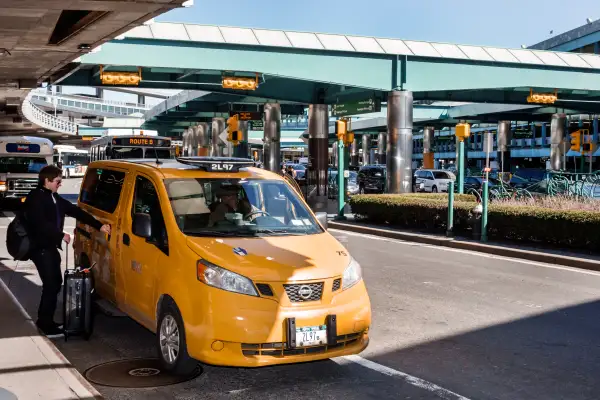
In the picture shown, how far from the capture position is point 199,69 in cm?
2727

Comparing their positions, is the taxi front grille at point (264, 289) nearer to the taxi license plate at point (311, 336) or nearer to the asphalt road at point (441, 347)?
the taxi license plate at point (311, 336)

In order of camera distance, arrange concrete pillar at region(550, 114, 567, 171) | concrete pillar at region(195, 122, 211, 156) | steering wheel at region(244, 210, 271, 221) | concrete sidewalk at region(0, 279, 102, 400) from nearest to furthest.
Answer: concrete sidewalk at region(0, 279, 102, 400) → steering wheel at region(244, 210, 271, 221) → concrete pillar at region(550, 114, 567, 171) → concrete pillar at region(195, 122, 211, 156)

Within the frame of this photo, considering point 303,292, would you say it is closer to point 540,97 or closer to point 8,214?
point 8,214

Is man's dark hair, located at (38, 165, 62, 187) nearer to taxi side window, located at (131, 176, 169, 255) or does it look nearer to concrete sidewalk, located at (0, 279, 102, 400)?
taxi side window, located at (131, 176, 169, 255)

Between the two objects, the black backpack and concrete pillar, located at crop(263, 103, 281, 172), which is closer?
the black backpack

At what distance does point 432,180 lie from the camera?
46.8m

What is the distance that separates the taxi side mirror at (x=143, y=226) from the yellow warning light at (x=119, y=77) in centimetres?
2164

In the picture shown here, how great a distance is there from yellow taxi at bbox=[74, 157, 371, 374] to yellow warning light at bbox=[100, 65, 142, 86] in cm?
2027

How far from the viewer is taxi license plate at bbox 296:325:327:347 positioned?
6.05 meters

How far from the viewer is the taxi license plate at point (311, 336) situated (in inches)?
238

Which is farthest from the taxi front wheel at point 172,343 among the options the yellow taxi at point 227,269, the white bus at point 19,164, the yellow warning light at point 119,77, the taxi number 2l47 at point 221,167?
the yellow warning light at point 119,77

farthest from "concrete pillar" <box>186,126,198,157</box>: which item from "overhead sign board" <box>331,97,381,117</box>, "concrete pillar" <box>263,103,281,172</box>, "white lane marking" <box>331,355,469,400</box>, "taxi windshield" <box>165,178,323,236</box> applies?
"white lane marking" <box>331,355,469,400</box>

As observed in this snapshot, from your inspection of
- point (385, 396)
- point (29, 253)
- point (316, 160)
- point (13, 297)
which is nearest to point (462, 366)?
point (385, 396)

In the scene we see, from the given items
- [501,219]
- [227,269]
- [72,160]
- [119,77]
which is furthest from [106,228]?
[72,160]
